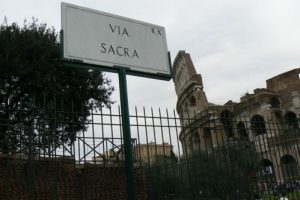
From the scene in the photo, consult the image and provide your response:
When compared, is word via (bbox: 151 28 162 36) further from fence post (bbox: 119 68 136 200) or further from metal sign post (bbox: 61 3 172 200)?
fence post (bbox: 119 68 136 200)

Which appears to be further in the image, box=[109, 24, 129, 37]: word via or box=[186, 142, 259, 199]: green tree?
box=[186, 142, 259, 199]: green tree

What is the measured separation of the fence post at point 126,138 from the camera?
8.56ft

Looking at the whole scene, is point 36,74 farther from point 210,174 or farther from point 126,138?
point 126,138

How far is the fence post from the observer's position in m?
2.61

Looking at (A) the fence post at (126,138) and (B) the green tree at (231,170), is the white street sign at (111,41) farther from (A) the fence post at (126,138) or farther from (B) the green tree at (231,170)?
(B) the green tree at (231,170)

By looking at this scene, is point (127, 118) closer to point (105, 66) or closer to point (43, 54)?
point (105, 66)

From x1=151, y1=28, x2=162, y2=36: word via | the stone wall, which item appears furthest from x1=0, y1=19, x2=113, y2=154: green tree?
x1=151, y1=28, x2=162, y2=36: word via

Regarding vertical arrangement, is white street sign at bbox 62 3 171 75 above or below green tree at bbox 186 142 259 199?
above

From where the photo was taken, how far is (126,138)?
8.84ft

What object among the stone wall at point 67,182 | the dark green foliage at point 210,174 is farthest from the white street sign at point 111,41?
the stone wall at point 67,182

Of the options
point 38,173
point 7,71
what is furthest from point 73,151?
point 7,71

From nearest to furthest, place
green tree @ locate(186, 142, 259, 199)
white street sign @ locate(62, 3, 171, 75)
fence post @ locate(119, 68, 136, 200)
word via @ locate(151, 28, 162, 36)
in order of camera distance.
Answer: fence post @ locate(119, 68, 136, 200)
white street sign @ locate(62, 3, 171, 75)
word via @ locate(151, 28, 162, 36)
green tree @ locate(186, 142, 259, 199)

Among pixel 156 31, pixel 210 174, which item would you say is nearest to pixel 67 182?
pixel 210 174

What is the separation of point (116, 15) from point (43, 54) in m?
13.8
